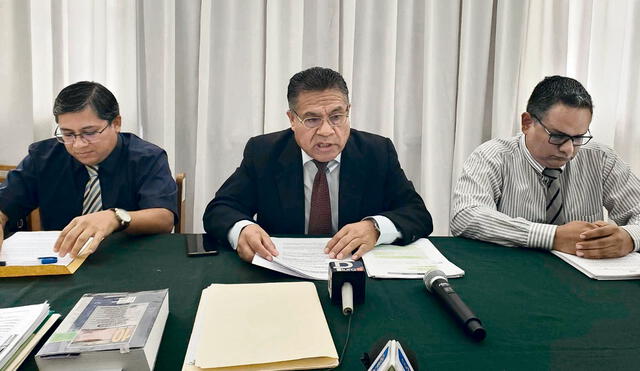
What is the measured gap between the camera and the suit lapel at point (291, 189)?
1770 millimetres

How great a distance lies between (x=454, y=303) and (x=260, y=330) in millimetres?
447

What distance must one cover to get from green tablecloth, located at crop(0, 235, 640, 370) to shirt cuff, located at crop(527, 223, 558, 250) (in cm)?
4

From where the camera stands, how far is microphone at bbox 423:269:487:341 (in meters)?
0.94

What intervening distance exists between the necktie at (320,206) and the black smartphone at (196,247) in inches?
17.1

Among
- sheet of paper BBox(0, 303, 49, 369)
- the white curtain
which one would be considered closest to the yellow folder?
sheet of paper BBox(0, 303, 49, 369)

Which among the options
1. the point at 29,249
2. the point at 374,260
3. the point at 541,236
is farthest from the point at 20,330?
the point at 541,236

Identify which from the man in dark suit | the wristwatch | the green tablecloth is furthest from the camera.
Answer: the man in dark suit

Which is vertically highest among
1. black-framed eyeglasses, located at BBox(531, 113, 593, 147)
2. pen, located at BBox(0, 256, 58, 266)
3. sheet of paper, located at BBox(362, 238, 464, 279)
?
black-framed eyeglasses, located at BBox(531, 113, 593, 147)

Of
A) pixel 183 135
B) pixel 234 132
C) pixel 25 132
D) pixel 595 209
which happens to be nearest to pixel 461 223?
pixel 595 209

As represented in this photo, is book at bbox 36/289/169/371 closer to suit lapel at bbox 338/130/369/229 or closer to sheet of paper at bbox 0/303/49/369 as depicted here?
sheet of paper at bbox 0/303/49/369

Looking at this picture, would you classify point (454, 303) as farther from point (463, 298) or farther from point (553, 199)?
point (553, 199)

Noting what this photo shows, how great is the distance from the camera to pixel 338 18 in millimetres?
2811

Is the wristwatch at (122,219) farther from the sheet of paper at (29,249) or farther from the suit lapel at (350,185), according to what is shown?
the suit lapel at (350,185)

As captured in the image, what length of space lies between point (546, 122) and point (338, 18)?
1526 millimetres
